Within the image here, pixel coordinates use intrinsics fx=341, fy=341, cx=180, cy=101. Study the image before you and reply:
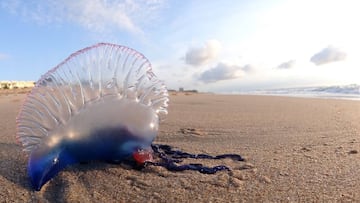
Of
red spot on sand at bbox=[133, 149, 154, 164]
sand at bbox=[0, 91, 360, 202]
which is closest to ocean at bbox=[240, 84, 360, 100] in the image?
sand at bbox=[0, 91, 360, 202]

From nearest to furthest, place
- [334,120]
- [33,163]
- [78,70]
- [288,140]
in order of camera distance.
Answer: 1. [33,163]
2. [78,70]
3. [288,140]
4. [334,120]

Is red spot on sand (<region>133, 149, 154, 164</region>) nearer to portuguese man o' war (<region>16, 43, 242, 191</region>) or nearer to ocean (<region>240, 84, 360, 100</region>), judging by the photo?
portuguese man o' war (<region>16, 43, 242, 191</region>)

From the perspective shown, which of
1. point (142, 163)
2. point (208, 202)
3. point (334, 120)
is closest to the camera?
point (208, 202)

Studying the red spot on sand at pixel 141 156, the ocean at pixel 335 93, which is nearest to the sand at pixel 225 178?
the red spot on sand at pixel 141 156

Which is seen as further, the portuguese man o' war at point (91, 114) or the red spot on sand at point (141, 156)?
the red spot on sand at point (141, 156)

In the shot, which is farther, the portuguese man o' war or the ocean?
the ocean

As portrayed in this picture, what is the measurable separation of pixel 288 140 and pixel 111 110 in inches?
71.0

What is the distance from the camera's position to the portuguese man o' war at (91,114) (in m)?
1.84

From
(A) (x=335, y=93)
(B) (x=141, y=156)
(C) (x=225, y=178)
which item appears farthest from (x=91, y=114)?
(A) (x=335, y=93)

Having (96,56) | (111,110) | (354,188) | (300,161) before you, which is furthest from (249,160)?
(96,56)

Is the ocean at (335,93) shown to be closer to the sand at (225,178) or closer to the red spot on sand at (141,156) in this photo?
the sand at (225,178)

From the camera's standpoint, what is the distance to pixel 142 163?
211 centimetres

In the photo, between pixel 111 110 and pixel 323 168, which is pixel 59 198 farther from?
pixel 323 168

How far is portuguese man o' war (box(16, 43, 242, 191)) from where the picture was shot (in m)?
1.84
